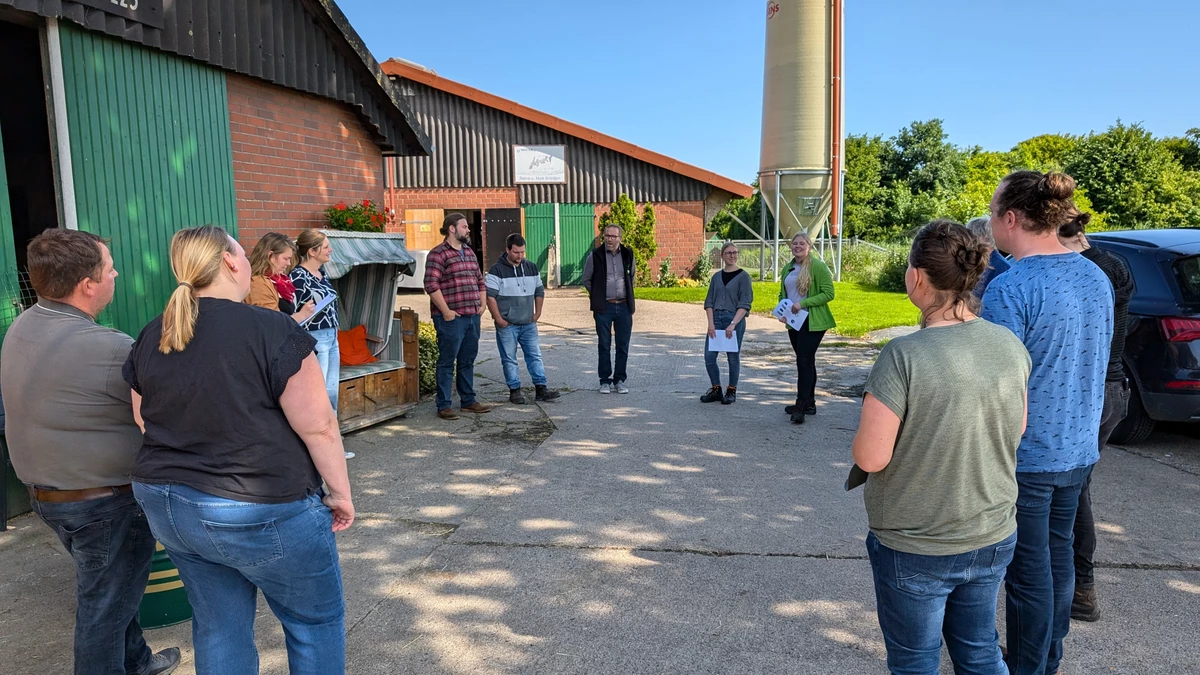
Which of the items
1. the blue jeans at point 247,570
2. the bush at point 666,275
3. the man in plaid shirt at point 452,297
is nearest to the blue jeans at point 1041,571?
the blue jeans at point 247,570

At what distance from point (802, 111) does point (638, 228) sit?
5.82 metres

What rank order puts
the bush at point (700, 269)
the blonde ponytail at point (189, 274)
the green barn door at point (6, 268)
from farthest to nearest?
the bush at point (700, 269), the green barn door at point (6, 268), the blonde ponytail at point (189, 274)

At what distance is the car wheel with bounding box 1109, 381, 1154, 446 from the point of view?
230 inches

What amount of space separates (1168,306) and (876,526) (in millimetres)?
4451

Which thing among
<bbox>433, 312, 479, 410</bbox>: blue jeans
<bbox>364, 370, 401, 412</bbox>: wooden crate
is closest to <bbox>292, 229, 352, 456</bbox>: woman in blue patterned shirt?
<bbox>364, 370, 401, 412</bbox>: wooden crate

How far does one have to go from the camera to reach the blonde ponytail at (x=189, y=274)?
2.06m

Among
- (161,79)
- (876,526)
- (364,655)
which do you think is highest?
(161,79)

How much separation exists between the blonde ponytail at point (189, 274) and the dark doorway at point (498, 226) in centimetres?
1863

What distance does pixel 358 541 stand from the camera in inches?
172

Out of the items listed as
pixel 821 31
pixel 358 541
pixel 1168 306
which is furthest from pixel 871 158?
pixel 358 541

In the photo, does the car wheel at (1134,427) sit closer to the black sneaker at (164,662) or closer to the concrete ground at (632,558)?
the concrete ground at (632,558)

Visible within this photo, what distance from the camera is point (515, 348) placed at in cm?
788

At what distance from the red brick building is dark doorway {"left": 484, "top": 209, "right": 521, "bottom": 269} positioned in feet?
0.09

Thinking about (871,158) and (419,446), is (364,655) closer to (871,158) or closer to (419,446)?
(419,446)
